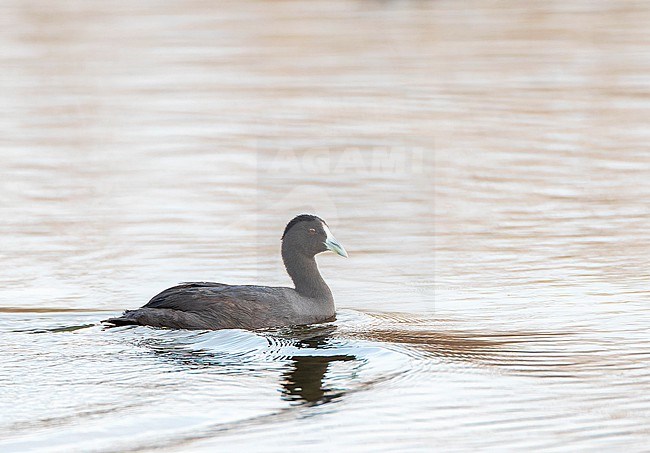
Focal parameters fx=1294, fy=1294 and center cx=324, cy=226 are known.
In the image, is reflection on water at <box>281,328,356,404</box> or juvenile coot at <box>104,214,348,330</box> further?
juvenile coot at <box>104,214,348,330</box>

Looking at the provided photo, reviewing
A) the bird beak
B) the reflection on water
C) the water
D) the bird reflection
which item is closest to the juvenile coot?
the bird beak

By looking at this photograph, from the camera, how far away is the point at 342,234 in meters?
11.2

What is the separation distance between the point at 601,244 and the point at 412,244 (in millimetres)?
1547

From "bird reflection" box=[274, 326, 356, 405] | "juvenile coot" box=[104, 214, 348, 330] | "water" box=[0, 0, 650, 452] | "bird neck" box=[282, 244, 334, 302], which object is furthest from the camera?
"bird neck" box=[282, 244, 334, 302]

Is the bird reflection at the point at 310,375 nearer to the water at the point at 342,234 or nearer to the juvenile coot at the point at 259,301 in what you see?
the water at the point at 342,234

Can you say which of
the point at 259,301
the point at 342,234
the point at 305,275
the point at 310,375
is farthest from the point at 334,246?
the point at 342,234

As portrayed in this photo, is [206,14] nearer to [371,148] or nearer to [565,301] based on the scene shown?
[371,148]

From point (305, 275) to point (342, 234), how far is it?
82.7 inches

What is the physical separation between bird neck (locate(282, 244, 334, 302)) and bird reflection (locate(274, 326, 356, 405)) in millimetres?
572

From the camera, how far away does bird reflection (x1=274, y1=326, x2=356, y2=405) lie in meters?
7.00

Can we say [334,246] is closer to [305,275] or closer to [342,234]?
[305,275]

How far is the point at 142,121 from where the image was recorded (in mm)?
16094

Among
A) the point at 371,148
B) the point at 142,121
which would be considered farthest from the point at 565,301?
the point at 142,121

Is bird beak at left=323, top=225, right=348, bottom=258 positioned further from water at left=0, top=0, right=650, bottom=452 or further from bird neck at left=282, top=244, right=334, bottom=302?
water at left=0, top=0, right=650, bottom=452
